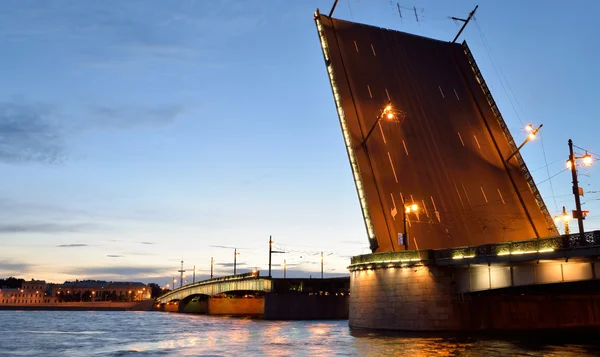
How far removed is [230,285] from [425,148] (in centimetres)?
5083

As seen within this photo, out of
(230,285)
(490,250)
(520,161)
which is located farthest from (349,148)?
(230,285)

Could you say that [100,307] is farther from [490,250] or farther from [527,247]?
[527,247]

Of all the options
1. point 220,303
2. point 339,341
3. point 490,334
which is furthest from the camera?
point 220,303

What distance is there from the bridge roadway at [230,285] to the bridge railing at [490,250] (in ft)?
129

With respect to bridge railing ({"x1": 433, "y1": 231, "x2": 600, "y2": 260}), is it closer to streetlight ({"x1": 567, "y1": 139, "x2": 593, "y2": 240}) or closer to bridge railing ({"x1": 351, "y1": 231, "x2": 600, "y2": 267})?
bridge railing ({"x1": 351, "y1": 231, "x2": 600, "y2": 267})

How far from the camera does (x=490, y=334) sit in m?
36.8

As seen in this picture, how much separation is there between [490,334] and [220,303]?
80.3 m

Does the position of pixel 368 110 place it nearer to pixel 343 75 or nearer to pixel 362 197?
pixel 343 75

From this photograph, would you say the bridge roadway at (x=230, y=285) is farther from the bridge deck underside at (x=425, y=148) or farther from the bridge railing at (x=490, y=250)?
the bridge railing at (x=490, y=250)

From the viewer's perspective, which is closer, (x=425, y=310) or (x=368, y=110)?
(x=425, y=310)

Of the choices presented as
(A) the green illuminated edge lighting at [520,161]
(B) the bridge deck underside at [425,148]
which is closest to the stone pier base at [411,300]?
(B) the bridge deck underside at [425,148]

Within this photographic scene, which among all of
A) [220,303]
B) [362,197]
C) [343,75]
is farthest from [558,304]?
[220,303]

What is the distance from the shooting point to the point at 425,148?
168 feet

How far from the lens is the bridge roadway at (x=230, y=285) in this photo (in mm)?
81625
